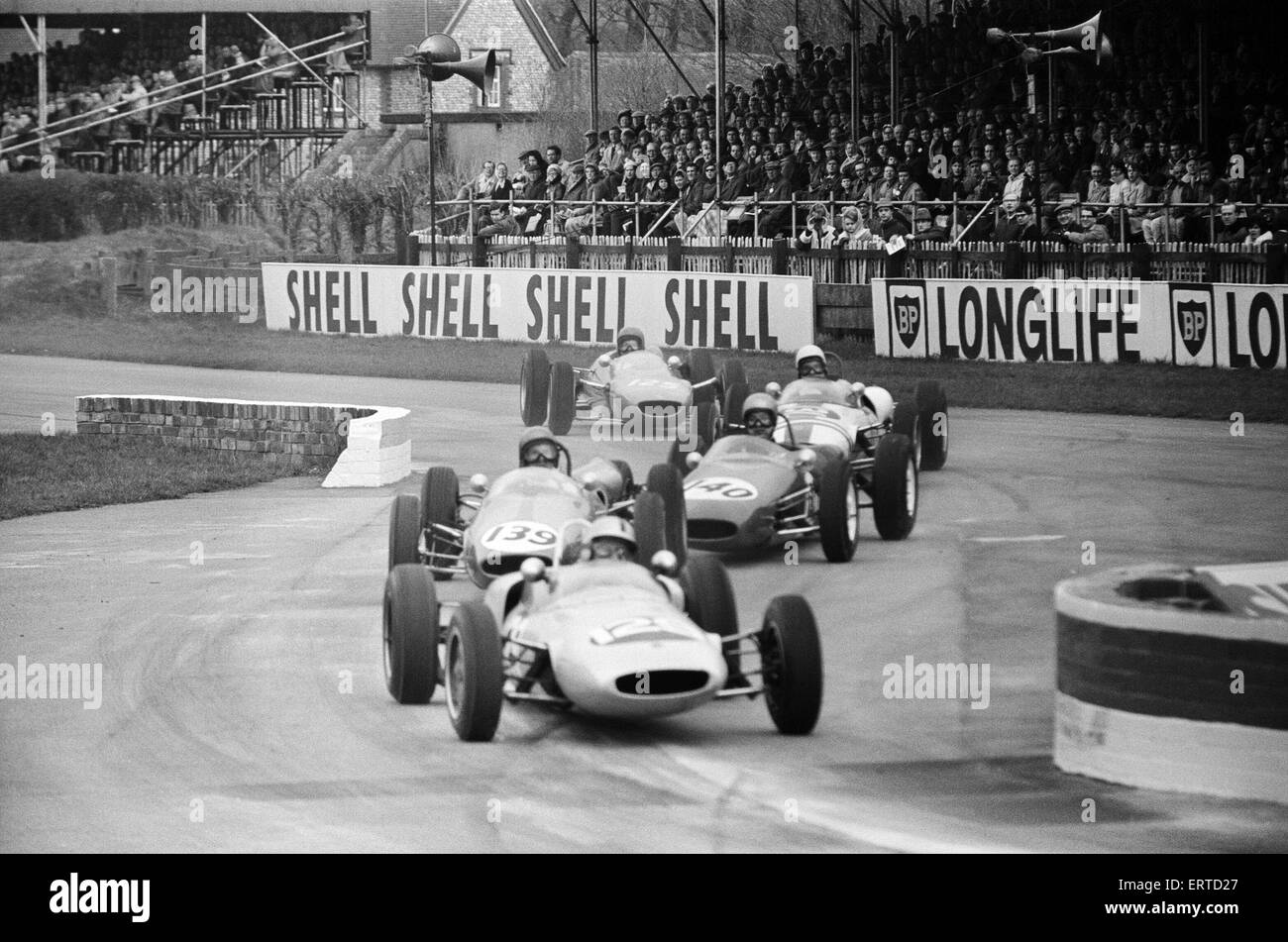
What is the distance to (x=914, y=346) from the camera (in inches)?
888

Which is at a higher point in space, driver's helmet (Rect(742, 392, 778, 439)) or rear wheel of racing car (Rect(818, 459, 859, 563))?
driver's helmet (Rect(742, 392, 778, 439))

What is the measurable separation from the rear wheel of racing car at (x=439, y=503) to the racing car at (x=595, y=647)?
2176 millimetres

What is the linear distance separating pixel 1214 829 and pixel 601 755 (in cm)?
226

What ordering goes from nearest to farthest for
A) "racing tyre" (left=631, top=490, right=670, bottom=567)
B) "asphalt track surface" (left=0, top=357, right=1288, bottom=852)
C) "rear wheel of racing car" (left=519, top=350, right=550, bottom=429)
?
"asphalt track surface" (left=0, top=357, right=1288, bottom=852)
"racing tyre" (left=631, top=490, right=670, bottom=567)
"rear wheel of racing car" (left=519, top=350, right=550, bottom=429)

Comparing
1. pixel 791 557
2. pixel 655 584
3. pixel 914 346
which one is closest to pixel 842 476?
pixel 791 557

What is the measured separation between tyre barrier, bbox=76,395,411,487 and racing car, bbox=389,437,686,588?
3.97 meters

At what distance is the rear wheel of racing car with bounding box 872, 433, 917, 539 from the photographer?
12.1 meters

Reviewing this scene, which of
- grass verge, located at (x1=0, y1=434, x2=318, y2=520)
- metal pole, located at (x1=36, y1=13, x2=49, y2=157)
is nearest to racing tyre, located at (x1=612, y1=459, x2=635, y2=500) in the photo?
grass verge, located at (x1=0, y1=434, x2=318, y2=520)

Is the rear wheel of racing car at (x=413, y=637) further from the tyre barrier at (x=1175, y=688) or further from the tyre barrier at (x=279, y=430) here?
the tyre barrier at (x=279, y=430)

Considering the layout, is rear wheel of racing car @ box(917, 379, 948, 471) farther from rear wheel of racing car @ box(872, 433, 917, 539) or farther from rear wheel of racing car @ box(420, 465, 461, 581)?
rear wheel of racing car @ box(420, 465, 461, 581)

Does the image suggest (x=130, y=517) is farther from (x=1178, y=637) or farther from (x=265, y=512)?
(x=1178, y=637)

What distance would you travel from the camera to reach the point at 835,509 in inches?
439

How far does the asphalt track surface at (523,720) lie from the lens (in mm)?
6570

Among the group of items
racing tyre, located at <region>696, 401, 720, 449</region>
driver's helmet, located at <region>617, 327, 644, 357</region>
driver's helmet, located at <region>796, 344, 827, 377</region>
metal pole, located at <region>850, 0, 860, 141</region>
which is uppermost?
metal pole, located at <region>850, 0, 860, 141</region>
